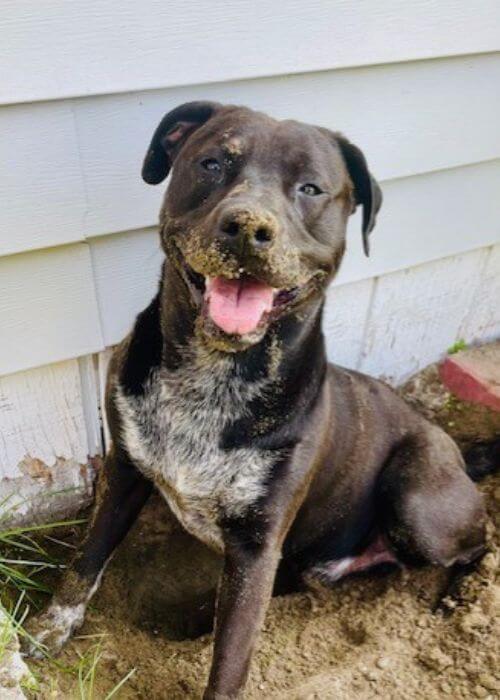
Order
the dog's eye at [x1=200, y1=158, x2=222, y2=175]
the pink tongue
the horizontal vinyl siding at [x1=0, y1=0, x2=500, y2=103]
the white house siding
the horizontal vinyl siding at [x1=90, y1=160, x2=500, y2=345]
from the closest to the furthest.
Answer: the pink tongue, the dog's eye at [x1=200, y1=158, x2=222, y2=175], the horizontal vinyl siding at [x1=0, y1=0, x2=500, y2=103], the white house siding, the horizontal vinyl siding at [x1=90, y1=160, x2=500, y2=345]

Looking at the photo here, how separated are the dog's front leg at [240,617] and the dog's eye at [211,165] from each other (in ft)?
3.70

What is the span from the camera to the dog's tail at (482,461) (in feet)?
11.8

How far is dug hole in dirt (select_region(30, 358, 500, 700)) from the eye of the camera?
2736 mm

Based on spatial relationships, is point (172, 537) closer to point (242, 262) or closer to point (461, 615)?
point (461, 615)

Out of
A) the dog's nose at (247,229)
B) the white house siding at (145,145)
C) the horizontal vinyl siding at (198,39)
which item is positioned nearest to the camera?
the dog's nose at (247,229)

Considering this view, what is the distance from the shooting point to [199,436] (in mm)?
2639

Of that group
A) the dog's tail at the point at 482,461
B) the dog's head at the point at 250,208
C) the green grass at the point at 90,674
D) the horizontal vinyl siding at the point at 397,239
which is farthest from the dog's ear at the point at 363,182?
the green grass at the point at 90,674

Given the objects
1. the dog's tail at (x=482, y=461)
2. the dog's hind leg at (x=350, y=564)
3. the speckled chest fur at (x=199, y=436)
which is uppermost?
the speckled chest fur at (x=199, y=436)

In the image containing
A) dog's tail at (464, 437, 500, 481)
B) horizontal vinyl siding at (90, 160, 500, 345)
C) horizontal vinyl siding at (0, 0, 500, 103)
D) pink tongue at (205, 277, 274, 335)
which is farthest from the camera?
dog's tail at (464, 437, 500, 481)

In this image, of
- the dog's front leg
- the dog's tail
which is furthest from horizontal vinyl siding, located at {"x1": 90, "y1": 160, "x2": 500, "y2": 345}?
the dog's front leg

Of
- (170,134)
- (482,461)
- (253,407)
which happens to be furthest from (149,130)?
(482,461)

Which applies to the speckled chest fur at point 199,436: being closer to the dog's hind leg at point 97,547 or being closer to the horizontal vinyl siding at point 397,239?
the dog's hind leg at point 97,547

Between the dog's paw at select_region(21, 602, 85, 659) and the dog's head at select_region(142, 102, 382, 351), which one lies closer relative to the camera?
the dog's head at select_region(142, 102, 382, 351)

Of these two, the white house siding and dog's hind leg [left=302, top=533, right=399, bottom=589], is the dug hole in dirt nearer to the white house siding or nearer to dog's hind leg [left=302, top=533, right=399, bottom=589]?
dog's hind leg [left=302, top=533, right=399, bottom=589]
